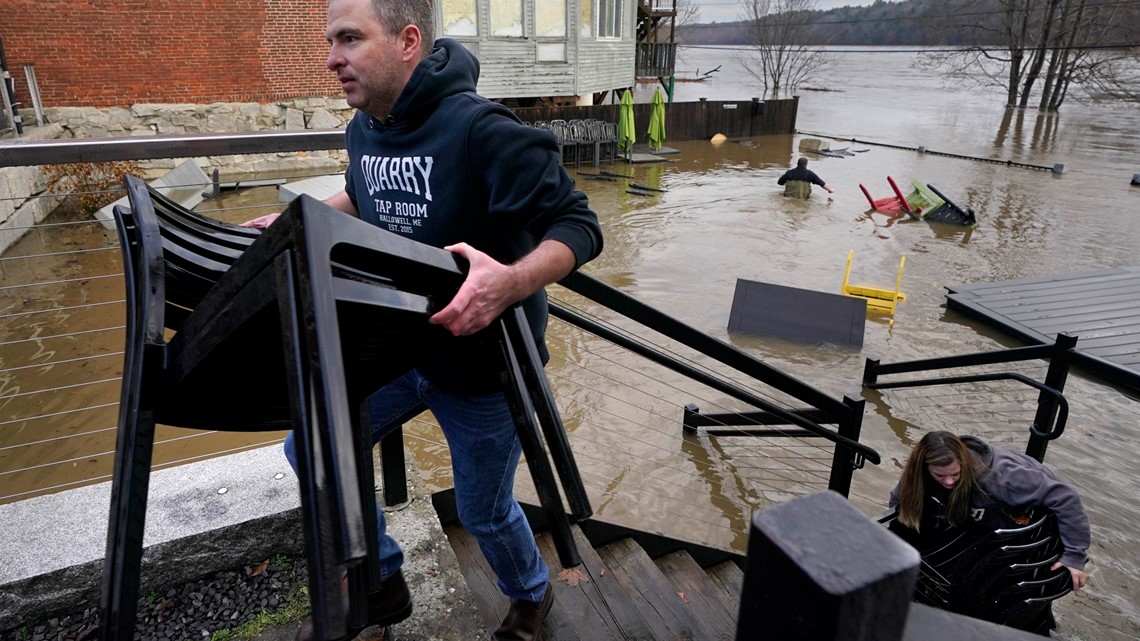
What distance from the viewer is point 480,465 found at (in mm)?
1909

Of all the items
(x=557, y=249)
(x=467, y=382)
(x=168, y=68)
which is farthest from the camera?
(x=168, y=68)

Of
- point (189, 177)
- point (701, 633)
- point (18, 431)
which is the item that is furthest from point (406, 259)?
point (189, 177)

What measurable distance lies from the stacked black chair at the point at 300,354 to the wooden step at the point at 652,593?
1440mm

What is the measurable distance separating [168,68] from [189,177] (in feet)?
9.62

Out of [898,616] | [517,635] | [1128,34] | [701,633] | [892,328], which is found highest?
[1128,34]

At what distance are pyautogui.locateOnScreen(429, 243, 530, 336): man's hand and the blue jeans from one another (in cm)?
58

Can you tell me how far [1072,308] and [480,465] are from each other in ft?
30.0

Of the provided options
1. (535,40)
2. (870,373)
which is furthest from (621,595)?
(535,40)

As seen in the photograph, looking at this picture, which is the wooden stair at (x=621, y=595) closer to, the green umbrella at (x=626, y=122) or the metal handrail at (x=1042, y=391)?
the metal handrail at (x=1042, y=391)

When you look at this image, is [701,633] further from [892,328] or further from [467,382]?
[892,328]

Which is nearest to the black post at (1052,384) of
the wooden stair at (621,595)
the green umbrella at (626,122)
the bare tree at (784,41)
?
the wooden stair at (621,595)

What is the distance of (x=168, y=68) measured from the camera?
13.2 metres

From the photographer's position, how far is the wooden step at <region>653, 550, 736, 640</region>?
2820mm

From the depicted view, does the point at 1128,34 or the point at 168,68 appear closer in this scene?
the point at 168,68
